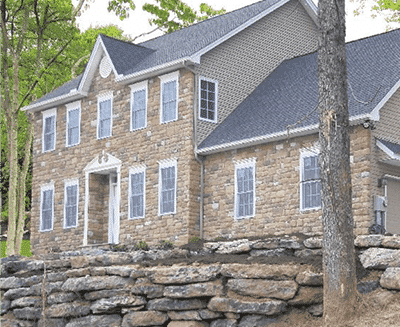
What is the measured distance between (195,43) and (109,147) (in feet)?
14.9

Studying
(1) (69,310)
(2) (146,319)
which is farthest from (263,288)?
(1) (69,310)

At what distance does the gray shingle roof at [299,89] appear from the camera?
21188 mm

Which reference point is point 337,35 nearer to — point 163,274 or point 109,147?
point 163,274

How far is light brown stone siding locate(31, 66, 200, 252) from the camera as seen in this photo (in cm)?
2323

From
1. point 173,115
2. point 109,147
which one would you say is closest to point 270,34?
point 173,115

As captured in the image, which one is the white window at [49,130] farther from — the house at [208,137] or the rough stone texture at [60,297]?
the rough stone texture at [60,297]

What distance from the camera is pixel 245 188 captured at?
2219 centimetres

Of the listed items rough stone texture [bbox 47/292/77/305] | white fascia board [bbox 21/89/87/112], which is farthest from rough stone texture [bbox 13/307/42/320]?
white fascia board [bbox 21/89/87/112]

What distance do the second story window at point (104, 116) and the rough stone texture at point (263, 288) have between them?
46.4 ft

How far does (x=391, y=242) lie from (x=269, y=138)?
910 centimetres

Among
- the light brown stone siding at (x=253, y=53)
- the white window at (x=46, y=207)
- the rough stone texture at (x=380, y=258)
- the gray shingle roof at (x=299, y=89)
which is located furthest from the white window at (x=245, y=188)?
the rough stone texture at (x=380, y=258)

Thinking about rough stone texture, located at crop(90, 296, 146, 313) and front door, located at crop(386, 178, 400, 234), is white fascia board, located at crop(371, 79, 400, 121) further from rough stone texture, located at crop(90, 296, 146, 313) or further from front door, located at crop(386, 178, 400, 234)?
rough stone texture, located at crop(90, 296, 146, 313)

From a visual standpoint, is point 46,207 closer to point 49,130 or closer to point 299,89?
point 49,130

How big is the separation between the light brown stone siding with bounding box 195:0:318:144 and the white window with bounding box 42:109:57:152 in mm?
7257
